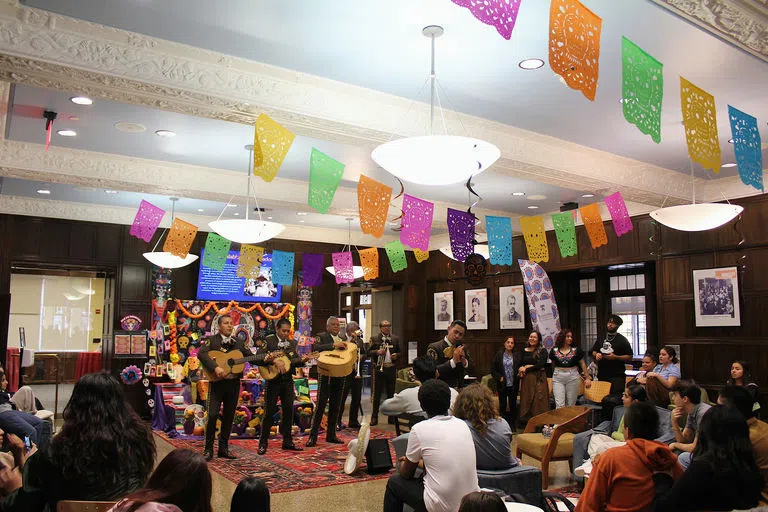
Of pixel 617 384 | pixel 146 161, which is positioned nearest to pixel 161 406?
pixel 146 161

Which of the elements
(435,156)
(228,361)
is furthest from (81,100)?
(435,156)

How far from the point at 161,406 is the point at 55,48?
570cm

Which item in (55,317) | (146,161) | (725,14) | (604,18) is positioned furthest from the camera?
(55,317)

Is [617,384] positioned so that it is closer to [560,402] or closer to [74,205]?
[560,402]

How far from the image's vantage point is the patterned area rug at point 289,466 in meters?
5.76

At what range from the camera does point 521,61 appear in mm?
4996

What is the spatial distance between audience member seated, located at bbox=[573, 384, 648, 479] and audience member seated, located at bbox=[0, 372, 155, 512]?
312 cm

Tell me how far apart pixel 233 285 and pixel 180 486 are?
382 inches

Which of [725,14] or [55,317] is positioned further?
[55,317]

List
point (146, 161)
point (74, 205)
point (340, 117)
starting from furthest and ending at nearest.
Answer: point (74, 205) < point (146, 161) < point (340, 117)

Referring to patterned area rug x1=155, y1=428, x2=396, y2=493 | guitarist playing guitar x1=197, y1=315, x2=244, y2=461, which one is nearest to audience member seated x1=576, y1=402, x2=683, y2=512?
patterned area rug x1=155, y1=428, x2=396, y2=493

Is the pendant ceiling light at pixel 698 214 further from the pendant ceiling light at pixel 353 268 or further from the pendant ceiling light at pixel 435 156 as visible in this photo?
the pendant ceiling light at pixel 353 268

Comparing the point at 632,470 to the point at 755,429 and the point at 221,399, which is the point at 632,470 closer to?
the point at 755,429

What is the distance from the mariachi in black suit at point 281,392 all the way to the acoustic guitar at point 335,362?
30 cm
